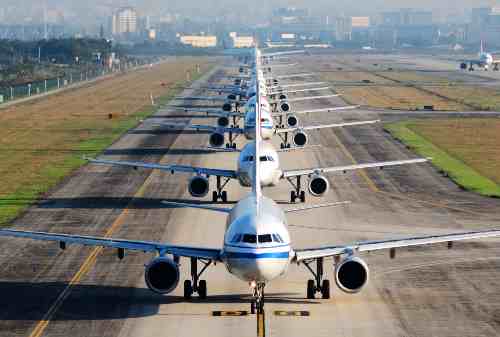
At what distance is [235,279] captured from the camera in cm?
4488

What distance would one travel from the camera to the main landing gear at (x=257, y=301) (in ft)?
127

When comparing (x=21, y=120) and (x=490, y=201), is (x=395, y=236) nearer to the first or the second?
(x=490, y=201)

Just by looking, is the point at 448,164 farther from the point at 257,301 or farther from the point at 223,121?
the point at 257,301

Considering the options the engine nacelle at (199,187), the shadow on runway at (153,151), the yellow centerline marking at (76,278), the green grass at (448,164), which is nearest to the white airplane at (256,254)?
the yellow centerline marking at (76,278)

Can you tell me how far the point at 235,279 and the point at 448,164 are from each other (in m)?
44.8

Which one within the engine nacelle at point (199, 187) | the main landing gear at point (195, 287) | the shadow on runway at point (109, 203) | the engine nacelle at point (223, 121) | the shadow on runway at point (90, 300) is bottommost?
the shadow on runway at point (90, 300)

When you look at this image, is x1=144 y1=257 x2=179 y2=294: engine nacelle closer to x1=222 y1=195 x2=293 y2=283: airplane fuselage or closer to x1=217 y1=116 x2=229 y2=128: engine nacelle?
x1=222 y1=195 x2=293 y2=283: airplane fuselage

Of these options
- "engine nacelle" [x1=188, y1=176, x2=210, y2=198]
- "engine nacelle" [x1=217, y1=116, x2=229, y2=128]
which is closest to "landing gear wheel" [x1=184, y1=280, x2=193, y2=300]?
"engine nacelle" [x1=188, y1=176, x2=210, y2=198]

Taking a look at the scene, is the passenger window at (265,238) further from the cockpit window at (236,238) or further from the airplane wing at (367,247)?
the airplane wing at (367,247)

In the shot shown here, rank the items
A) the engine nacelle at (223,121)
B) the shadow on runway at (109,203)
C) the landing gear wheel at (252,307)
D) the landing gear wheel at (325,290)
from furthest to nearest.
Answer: the engine nacelle at (223,121)
the shadow on runway at (109,203)
the landing gear wheel at (325,290)
the landing gear wheel at (252,307)

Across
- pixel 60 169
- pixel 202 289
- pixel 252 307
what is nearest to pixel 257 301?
pixel 252 307

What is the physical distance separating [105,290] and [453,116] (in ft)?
306

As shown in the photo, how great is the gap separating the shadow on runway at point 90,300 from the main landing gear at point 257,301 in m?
1.55

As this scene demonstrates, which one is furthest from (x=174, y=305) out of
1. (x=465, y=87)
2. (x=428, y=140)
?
(x=465, y=87)
